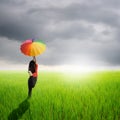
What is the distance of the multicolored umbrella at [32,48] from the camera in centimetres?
1108

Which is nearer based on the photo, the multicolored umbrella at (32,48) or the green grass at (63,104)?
the green grass at (63,104)

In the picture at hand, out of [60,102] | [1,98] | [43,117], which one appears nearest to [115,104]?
[60,102]

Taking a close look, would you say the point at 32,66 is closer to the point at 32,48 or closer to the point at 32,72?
the point at 32,72

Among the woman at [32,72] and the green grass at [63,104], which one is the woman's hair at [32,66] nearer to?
the woman at [32,72]

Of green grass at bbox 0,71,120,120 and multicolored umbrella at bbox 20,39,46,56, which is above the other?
multicolored umbrella at bbox 20,39,46,56

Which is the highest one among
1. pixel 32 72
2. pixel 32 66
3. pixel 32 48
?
pixel 32 48

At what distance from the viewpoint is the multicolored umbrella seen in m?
11.1

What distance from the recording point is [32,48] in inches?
438

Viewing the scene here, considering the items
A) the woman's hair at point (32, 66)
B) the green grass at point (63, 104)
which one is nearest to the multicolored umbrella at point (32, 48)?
the woman's hair at point (32, 66)

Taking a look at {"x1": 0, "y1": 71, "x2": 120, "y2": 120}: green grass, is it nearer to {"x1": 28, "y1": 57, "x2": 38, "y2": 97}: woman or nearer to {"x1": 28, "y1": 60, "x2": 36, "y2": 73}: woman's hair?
{"x1": 28, "y1": 57, "x2": 38, "y2": 97}: woman

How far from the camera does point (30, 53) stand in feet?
36.3

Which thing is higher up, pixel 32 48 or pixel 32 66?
pixel 32 48

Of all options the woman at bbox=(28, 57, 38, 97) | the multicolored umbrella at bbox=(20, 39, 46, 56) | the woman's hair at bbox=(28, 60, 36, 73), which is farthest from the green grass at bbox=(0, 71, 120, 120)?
the multicolored umbrella at bbox=(20, 39, 46, 56)

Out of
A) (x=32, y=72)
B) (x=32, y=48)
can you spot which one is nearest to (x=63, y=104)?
(x=32, y=72)
